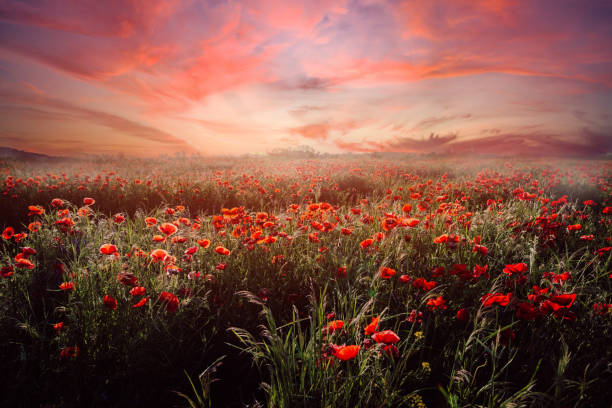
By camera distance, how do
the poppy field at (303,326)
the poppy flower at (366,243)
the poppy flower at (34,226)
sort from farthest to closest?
1. the poppy flower at (34,226)
2. the poppy flower at (366,243)
3. the poppy field at (303,326)

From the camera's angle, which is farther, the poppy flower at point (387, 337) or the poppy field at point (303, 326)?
the poppy field at point (303, 326)

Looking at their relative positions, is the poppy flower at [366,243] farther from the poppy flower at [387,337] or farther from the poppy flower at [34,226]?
the poppy flower at [34,226]

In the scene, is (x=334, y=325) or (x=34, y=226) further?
(x=34, y=226)

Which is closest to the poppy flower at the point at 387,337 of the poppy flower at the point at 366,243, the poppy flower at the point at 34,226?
the poppy flower at the point at 366,243

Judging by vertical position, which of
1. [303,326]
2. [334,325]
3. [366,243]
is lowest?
[303,326]

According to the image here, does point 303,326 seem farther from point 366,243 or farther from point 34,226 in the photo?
point 34,226

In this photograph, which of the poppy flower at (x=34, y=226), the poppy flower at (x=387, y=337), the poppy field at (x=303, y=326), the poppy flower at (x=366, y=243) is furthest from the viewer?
the poppy flower at (x=34, y=226)

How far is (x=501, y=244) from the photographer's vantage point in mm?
2885

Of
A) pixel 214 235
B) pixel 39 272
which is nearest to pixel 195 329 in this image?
pixel 214 235

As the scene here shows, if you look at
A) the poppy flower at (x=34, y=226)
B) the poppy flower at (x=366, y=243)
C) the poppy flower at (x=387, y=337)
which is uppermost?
the poppy flower at (x=34, y=226)

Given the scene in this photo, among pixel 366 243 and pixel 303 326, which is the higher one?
pixel 366 243

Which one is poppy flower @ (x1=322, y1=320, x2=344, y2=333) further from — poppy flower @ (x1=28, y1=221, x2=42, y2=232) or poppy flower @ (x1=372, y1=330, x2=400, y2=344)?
poppy flower @ (x1=28, y1=221, x2=42, y2=232)

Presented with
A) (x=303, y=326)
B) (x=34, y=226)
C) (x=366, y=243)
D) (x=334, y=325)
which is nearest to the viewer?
(x=334, y=325)

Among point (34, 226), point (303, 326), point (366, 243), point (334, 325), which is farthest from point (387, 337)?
point (34, 226)
